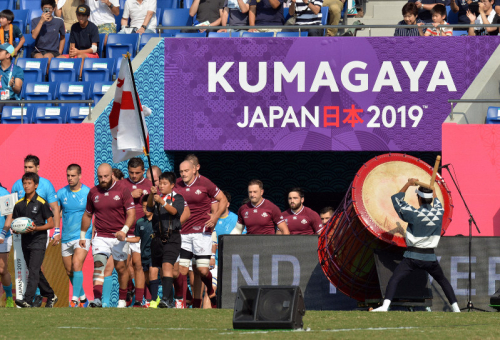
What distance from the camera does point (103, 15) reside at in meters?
16.7

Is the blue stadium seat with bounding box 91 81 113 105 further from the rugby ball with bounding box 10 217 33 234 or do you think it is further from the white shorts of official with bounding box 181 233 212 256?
the white shorts of official with bounding box 181 233 212 256

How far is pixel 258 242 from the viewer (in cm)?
1067

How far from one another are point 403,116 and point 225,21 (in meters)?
3.70

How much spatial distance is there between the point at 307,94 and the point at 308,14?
1487 millimetres

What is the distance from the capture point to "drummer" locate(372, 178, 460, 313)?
945cm

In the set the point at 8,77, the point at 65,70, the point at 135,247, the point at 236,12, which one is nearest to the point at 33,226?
the point at 135,247

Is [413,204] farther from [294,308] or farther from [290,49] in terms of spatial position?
A: [290,49]

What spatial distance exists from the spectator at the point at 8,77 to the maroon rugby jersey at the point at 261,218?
5328 millimetres

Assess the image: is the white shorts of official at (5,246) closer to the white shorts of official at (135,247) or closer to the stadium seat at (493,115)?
the white shorts of official at (135,247)

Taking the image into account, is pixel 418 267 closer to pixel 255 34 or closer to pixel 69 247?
pixel 69 247

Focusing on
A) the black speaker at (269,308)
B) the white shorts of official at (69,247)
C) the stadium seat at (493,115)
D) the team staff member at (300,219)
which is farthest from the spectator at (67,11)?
the black speaker at (269,308)

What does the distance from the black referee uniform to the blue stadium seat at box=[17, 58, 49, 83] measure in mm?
4814

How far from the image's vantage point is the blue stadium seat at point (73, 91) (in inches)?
591

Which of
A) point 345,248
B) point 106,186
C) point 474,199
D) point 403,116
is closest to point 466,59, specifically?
point 403,116
